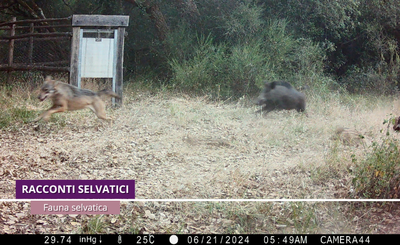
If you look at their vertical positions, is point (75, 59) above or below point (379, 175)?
above

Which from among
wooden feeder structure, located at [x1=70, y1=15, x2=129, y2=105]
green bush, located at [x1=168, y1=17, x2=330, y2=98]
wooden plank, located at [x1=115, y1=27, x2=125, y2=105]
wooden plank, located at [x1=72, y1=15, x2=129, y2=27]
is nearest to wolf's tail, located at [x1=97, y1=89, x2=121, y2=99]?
wooden feeder structure, located at [x1=70, y1=15, x2=129, y2=105]

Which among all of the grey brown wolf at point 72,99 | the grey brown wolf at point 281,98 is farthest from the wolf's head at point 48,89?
the grey brown wolf at point 281,98

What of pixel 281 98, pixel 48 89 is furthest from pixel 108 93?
pixel 281 98

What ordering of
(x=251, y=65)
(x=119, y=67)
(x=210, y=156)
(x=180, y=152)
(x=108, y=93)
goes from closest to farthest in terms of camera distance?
1. (x=108, y=93)
2. (x=210, y=156)
3. (x=180, y=152)
4. (x=119, y=67)
5. (x=251, y=65)

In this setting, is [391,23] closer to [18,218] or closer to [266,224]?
[266,224]

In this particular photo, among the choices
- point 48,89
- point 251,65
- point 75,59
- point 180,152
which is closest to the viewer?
point 48,89

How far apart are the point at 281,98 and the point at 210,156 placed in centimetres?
246

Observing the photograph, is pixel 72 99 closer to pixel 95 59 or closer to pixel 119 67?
pixel 95 59

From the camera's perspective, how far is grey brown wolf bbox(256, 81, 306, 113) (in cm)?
670

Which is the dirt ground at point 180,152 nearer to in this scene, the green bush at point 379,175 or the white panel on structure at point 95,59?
the green bush at point 379,175

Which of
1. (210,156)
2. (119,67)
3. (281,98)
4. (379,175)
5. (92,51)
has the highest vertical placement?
(92,51)

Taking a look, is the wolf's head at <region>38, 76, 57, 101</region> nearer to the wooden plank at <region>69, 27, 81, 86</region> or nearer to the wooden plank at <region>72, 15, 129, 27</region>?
the wooden plank at <region>69, 27, 81, 86</region>

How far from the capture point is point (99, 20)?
262 inches

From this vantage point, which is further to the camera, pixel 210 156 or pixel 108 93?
pixel 210 156
